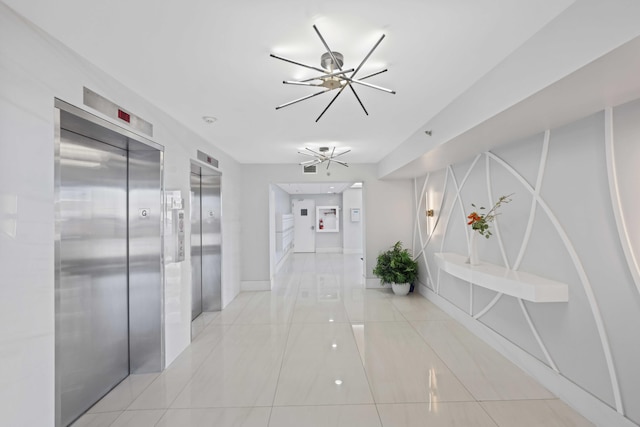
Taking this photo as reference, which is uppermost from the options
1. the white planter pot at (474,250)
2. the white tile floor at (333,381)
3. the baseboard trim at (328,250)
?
the white planter pot at (474,250)

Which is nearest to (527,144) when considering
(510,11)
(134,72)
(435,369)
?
(510,11)

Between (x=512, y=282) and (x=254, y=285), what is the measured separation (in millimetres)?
4875

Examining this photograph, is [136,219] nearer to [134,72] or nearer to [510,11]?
[134,72]

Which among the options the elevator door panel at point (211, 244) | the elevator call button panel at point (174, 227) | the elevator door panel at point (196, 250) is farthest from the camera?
the elevator door panel at point (211, 244)

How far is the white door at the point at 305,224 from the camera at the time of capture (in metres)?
12.7

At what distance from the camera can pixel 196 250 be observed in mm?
4723

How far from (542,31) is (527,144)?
4.83ft

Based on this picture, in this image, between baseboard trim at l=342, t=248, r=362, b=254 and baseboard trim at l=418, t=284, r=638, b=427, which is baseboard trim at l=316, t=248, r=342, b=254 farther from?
baseboard trim at l=418, t=284, r=638, b=427

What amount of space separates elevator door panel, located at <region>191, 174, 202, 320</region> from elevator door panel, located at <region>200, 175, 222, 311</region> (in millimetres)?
108

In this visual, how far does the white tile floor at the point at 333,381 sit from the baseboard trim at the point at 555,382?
0.08 m

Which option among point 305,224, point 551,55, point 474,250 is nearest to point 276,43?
point 551,55

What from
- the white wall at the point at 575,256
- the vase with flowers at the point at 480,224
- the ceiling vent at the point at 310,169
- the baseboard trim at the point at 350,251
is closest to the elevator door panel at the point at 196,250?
the ceiling vent at the point at 310,169

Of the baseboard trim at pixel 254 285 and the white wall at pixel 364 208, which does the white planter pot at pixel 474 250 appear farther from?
the baseboard trim at pixel 254 285

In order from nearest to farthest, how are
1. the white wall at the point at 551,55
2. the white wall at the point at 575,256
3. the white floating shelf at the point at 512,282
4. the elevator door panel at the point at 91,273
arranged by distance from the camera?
the white wall at the point at 551,55 → the white wall at the point at 575,256 → the elevator door panel at the point at 91,273 → the white floating shelf at the point at 512,282
